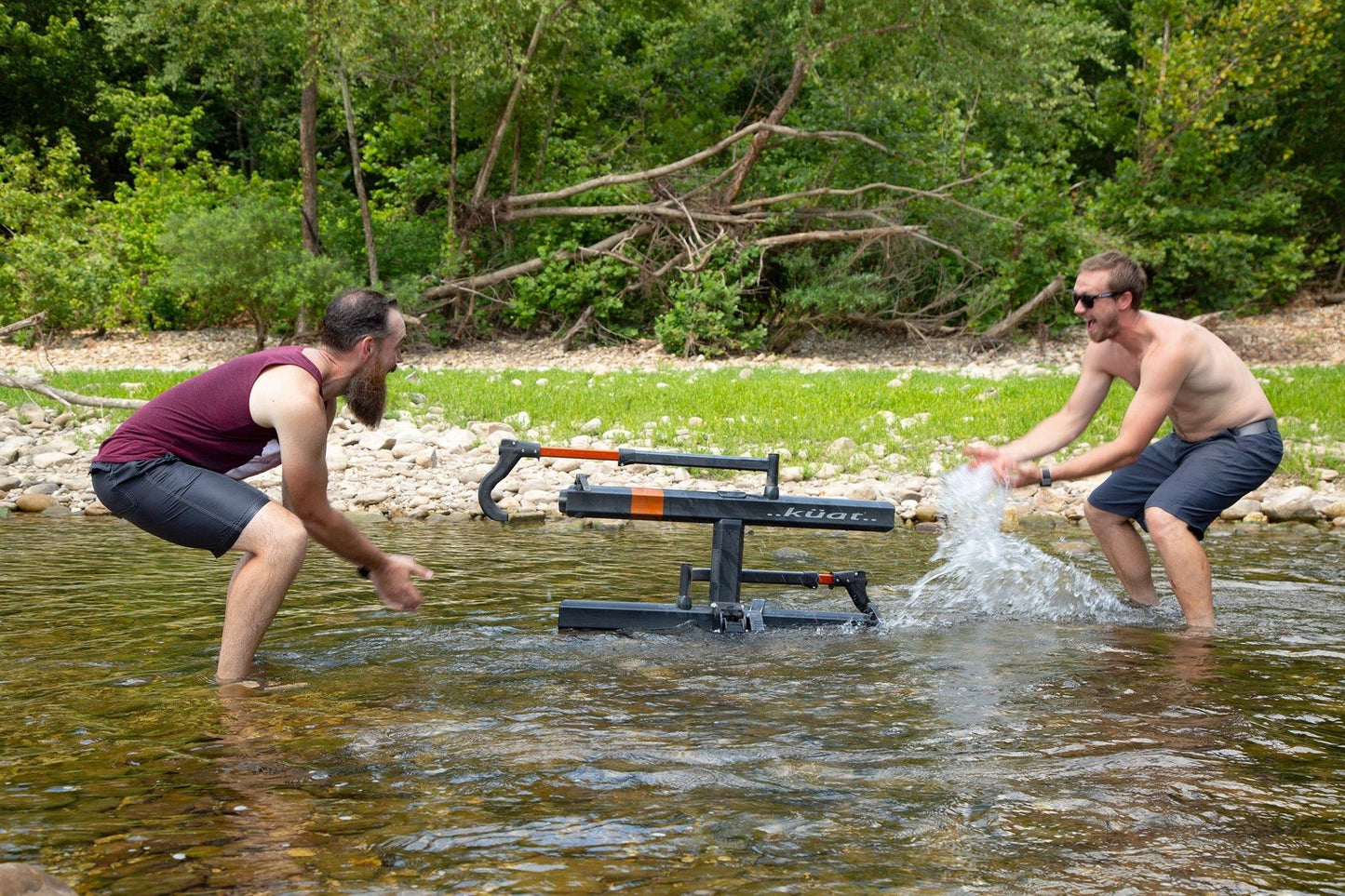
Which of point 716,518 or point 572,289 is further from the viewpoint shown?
point 572,289

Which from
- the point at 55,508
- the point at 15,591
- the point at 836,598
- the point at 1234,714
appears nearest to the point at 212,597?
the point at 15,591

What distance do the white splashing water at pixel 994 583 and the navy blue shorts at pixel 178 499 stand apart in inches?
118

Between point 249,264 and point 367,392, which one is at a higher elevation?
point 249,264

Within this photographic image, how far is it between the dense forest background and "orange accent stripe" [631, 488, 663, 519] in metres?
12.8


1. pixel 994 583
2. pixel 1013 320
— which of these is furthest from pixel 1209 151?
pixel 994 583

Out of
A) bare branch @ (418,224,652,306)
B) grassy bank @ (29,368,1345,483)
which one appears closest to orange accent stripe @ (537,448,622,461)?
grassy bank @ (29,368,1345,483)

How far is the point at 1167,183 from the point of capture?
69.7ft

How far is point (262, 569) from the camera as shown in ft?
14.1

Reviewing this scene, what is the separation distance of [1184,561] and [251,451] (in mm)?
3940

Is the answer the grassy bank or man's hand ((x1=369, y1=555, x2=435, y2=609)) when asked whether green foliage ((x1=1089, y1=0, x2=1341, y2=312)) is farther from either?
man's hand ((x1=369, y1=555, x2=435, y2=609))

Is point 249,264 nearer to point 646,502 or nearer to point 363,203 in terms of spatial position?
point 363,203

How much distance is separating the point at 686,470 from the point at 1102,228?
13207mm

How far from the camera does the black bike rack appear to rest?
5074mm

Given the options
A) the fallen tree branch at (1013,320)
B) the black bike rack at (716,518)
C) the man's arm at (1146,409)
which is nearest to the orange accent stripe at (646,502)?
the black bike rack at (716,518)
